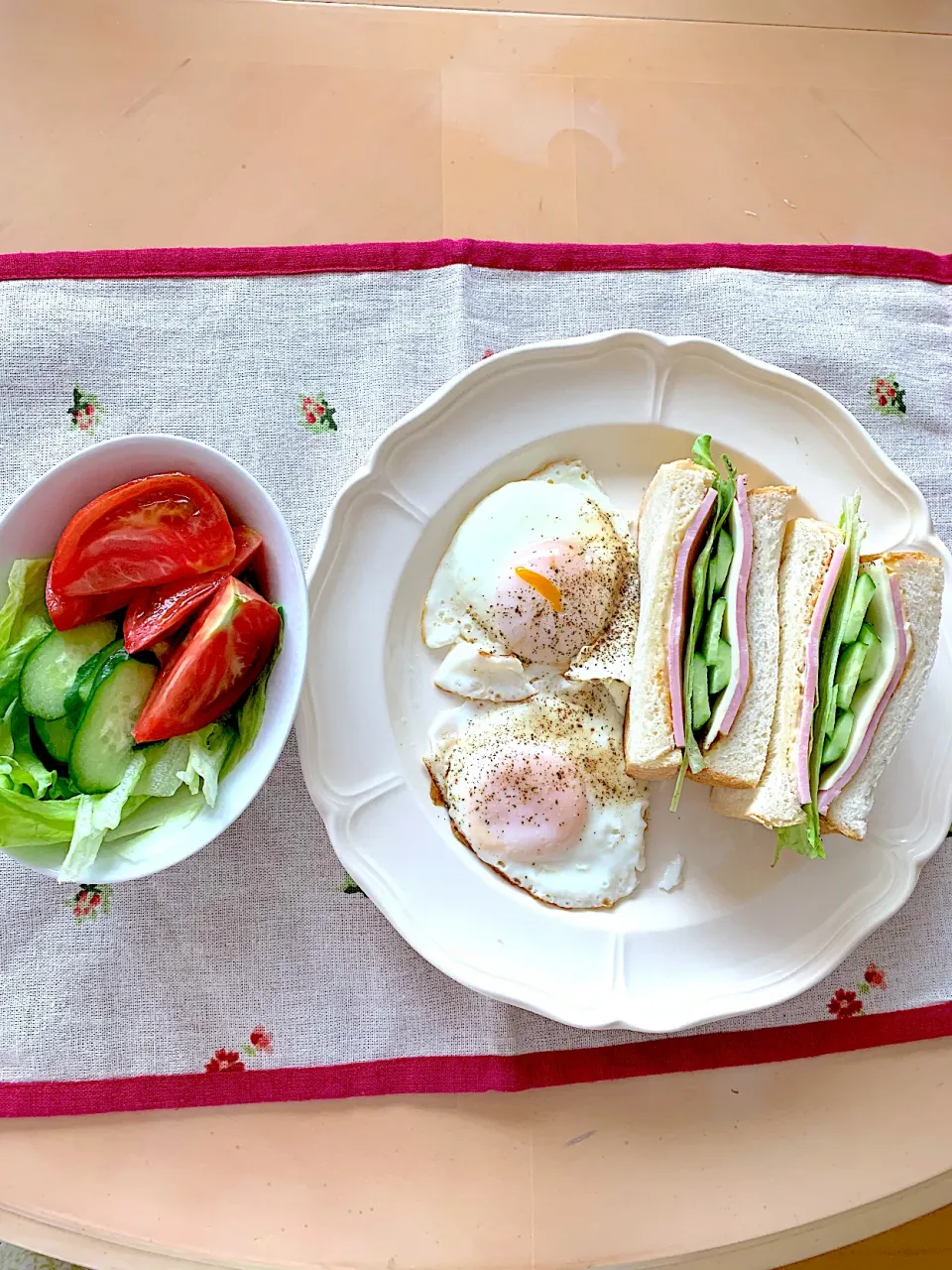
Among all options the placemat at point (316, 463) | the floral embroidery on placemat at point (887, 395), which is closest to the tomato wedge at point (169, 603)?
the placemat at point (316, 463)

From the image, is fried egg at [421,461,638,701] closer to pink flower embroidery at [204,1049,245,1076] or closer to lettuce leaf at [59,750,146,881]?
lettuce leaf at [59,750,146,881]

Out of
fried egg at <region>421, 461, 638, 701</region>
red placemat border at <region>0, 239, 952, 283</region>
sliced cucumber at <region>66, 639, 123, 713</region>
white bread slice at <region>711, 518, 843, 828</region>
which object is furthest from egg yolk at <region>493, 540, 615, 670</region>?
sliced cucumber at <region>66, 639, 123, 713</region>

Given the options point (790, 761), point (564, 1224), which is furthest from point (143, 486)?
point (564, 1224)

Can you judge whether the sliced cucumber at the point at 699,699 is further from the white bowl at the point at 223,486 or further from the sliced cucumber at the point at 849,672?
the white bowl at the point at 223,486

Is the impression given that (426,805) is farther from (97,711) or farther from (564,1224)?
(564,1224)

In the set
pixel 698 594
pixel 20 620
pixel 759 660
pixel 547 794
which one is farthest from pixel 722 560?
pixel 20 620

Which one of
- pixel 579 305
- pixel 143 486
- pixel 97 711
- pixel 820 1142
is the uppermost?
pixel 579 305
